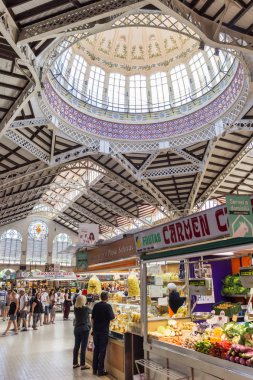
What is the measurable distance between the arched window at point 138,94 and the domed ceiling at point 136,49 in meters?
0.50

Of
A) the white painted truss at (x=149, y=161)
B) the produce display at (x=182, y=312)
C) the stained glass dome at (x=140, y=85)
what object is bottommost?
the produce display at (x=182, y=312)

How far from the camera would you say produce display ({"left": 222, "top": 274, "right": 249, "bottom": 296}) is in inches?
325

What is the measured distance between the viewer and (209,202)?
23141mm

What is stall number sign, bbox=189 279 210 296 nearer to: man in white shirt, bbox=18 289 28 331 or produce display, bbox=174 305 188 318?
produce display, bbox=174 305 188 318

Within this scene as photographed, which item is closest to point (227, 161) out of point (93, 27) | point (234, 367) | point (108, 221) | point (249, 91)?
point (249, 91)

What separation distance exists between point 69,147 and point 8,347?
370 inches

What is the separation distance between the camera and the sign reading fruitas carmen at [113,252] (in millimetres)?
6186

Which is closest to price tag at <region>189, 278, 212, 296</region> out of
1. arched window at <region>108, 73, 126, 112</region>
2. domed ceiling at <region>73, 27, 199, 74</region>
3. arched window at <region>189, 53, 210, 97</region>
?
arched window at <region>189, 53, 210, 97</region>

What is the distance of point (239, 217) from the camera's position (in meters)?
3.51

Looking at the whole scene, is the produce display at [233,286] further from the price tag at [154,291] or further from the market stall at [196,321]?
the price tag at [154,291]

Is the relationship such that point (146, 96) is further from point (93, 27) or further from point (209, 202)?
point (93, 27)

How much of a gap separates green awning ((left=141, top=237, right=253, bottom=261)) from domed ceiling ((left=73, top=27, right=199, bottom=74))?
1432 centimetres

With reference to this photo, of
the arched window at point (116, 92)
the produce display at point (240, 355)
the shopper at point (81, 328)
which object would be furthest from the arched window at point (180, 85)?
the produce display at point (240, 355)

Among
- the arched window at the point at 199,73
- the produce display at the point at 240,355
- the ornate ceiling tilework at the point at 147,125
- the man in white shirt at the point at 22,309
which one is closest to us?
the produce display at the point at 240,355
